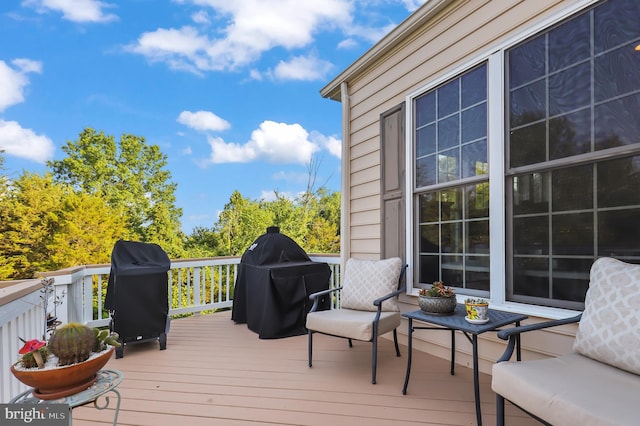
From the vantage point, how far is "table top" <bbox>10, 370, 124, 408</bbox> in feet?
4.39

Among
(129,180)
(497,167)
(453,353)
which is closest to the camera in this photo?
(497,167)

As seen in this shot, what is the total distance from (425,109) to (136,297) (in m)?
3.27

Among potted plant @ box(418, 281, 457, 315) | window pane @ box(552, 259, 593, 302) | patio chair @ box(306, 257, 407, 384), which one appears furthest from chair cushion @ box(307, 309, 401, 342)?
window pane @ box(552, 259, 593, 302)

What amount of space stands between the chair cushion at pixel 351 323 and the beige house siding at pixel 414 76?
64 cm

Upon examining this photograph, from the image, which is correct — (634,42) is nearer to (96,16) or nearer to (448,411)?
(448,411)

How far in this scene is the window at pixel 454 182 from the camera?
2912 millimetres

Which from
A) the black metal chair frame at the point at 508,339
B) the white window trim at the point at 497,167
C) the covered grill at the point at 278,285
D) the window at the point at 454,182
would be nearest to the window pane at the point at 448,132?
the window at the point at 454,182

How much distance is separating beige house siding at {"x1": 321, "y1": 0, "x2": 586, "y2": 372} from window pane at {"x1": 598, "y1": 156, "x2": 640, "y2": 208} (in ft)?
2.72

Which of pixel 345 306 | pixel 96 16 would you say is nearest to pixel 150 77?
pixel 96 16

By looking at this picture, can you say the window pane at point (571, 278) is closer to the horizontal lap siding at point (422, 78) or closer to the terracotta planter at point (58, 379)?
→ the horizontal lap siding at point (422, 78)

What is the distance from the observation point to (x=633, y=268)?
5.67 ft

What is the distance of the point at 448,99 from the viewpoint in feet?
10.6

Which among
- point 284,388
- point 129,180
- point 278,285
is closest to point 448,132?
point 278,285
